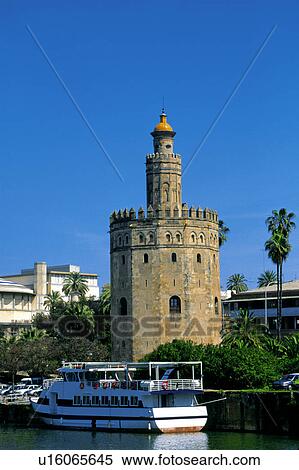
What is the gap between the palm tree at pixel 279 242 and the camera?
244 feet

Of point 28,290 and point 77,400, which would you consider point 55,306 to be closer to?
point 28,290

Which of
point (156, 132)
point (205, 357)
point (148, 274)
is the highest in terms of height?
point (156, 132)

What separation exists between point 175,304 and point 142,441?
89.9 ft

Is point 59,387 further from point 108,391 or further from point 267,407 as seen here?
point 267,407

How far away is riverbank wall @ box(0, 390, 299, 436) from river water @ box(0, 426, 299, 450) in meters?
0.86

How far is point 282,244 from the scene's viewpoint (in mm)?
74688

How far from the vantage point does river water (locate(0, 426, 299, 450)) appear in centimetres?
4547

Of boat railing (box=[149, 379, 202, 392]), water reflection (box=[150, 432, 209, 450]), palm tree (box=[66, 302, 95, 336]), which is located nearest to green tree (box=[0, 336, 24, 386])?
palm tree (box=[66, 302, 95, 336])

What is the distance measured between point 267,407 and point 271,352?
15.3m

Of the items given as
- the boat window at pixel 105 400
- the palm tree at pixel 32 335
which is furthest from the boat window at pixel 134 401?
the palm tree at pixel 32 335

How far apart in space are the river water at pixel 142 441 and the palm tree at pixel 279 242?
24.3 m

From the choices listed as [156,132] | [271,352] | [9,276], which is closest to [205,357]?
[271,352]

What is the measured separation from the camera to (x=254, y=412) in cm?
5091

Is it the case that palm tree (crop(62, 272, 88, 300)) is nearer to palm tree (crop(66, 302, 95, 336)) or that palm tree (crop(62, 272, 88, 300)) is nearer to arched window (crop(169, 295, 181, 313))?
palm tree (crop(66, 302, 95, 336))
